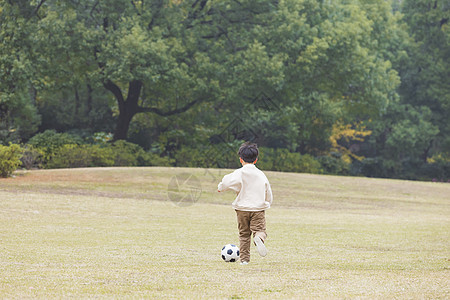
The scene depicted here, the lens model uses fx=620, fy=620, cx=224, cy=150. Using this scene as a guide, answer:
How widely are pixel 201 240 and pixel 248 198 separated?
369 cm

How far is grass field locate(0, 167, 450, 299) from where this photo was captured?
5.95 m

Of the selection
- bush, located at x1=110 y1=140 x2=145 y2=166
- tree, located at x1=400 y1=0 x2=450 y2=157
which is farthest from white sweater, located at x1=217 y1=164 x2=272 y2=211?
tree, located at x1=400 y1=0 x2=450 y2=157

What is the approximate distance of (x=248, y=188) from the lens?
26.4ft

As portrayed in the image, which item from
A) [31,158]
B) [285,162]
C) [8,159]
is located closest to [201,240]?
[8,159]

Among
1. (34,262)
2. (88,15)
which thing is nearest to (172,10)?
(88,15)

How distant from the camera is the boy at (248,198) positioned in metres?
7.97

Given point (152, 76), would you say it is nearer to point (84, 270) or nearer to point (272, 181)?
point (272, 181)

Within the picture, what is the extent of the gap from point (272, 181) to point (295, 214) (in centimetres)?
748

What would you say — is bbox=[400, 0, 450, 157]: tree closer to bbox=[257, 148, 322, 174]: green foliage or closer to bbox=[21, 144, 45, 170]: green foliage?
bbox=[257, 148, 322, 174]: green foliage

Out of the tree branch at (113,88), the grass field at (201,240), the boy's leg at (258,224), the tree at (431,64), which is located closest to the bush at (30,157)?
the grass field at (201,240)

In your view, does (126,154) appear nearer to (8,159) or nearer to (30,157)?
(30,157)

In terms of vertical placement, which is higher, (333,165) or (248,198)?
(248,198)

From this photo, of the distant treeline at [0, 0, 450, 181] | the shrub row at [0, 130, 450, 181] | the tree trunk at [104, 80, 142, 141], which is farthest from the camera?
the tree trunk at [104, 80, 142, 141]

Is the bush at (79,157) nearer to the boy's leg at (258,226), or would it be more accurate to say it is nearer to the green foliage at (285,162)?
the green foliage at (285,162)
